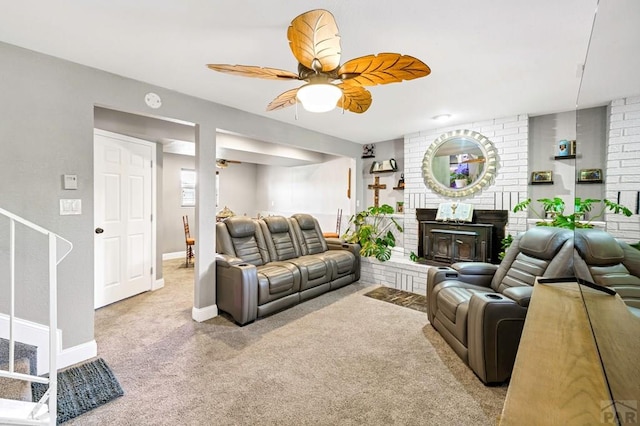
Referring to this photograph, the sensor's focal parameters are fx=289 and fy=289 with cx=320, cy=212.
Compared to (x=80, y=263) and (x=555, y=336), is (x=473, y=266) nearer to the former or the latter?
(x=555, y=336)

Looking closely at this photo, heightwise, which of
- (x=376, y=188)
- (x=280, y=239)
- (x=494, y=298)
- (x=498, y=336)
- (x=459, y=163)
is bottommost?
(x=498, y=336)

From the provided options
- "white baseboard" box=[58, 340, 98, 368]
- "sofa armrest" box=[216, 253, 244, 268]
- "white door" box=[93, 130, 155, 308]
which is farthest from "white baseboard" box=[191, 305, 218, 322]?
"white door" box=[93, 130, 155, 308]

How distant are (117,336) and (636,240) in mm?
3654

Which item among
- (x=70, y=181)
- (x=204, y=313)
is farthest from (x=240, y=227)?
(x=70, y=181)

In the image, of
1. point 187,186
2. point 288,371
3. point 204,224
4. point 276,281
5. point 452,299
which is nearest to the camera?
point 288,371

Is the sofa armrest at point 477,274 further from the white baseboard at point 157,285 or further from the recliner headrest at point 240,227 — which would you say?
the white baseboard at point 157,285

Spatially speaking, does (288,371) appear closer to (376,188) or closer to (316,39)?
(316,39)

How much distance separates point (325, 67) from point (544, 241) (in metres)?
2.40

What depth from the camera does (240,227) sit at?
3.88 metres

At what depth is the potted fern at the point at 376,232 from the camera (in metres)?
4.68

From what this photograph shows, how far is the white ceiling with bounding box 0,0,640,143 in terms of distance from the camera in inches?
63.1

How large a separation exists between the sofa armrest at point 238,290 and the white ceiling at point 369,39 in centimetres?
184

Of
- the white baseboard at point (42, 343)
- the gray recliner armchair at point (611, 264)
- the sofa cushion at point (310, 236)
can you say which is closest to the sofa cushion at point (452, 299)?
the gray recliner armchair at point (611, 264)

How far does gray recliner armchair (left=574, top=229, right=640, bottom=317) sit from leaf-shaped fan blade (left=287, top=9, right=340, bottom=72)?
1.43m
